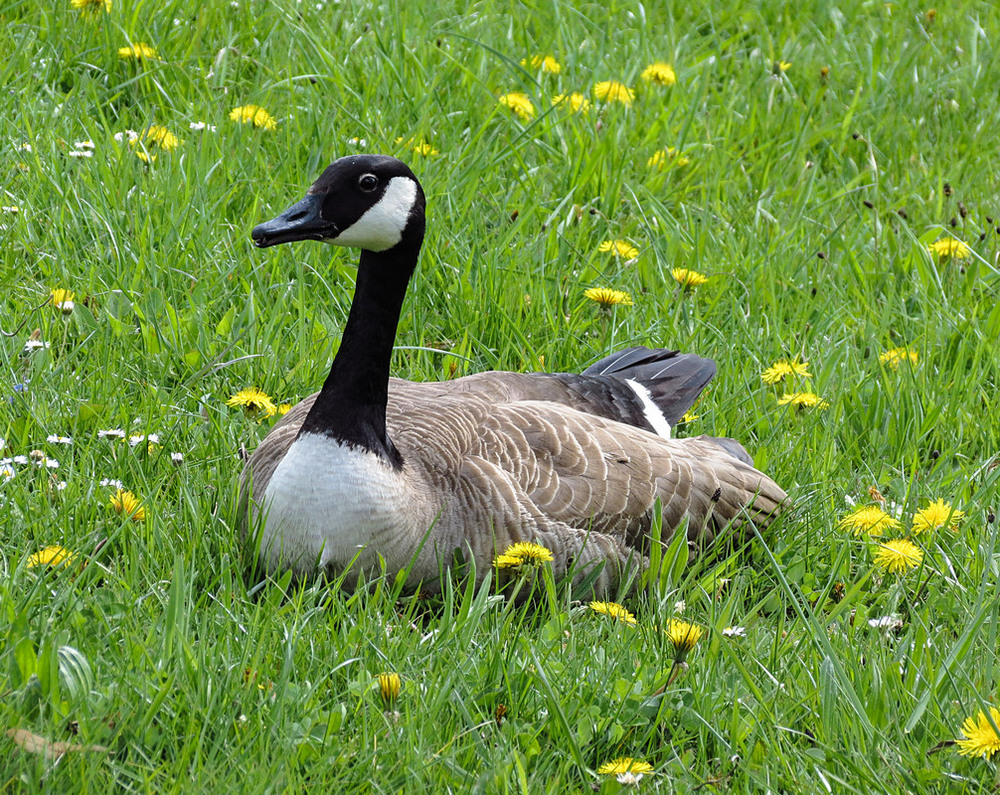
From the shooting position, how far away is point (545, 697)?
3.02 metres

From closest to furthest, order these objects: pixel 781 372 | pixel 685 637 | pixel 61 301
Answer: pixel 685 637, pixel 61 301, pixel 781 372

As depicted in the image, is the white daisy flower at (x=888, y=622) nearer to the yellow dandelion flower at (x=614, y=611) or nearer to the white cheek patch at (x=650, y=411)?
the yellow dandelion flower at (x=614, y=611)

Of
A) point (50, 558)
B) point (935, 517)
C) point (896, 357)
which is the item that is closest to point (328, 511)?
point (50, 558)

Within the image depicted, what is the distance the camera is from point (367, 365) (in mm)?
3719

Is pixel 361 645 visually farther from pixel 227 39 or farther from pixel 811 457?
pixel 227 39

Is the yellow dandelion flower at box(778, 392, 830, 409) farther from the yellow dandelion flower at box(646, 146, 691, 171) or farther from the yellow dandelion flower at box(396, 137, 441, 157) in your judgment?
the yellow dandelion flower at box(396, 137, 441, 157)

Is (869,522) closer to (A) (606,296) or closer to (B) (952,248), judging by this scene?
(A) (606,296)

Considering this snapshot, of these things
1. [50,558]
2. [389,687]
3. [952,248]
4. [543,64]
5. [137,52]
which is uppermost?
[137,52]

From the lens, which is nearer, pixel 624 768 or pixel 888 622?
pixel 624 768

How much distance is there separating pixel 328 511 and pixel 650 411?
5.02 feet

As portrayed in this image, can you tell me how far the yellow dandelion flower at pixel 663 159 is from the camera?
602 cm

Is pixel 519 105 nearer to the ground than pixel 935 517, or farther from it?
farther from it

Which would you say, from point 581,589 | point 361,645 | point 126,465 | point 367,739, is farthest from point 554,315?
point 367,739

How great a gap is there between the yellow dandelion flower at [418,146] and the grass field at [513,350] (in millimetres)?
15
